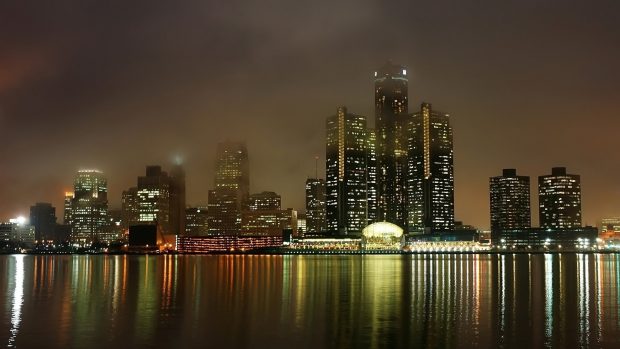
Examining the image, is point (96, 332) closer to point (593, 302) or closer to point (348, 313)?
point (348, 313)

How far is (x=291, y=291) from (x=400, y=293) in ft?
35.9

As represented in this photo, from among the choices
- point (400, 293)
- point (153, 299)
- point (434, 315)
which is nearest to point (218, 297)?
point (153, 299)

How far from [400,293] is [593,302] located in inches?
672

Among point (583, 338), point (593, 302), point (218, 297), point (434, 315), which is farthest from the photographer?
point (218, 297)

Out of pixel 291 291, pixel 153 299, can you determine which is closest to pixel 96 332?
pixel 153 299

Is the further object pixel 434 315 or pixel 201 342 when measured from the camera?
pixel 434 315

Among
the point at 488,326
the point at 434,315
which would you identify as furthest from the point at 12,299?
the point at 488,326

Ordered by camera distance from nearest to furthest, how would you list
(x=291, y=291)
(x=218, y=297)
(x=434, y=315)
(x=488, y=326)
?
1. (x=488, y=326)
2. (x=434, y=315)
3. (x=218, y=297)
4. (x=291, y=291)

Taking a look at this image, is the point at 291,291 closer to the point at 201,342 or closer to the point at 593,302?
the point at 593,302

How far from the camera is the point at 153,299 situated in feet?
206

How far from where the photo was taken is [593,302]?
59469mm

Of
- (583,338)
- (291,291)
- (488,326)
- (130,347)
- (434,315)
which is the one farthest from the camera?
(291,291)

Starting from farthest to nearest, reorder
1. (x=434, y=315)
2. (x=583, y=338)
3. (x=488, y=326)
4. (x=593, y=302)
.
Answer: (x=593, y=302) → (x=434, y=315) → (x=488, y=326) → (x=583, y=338)

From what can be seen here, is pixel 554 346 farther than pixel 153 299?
No
